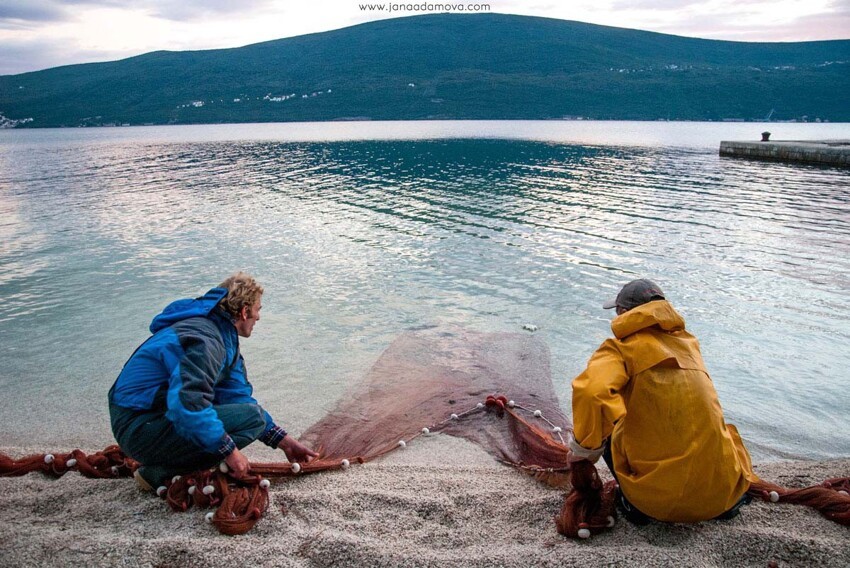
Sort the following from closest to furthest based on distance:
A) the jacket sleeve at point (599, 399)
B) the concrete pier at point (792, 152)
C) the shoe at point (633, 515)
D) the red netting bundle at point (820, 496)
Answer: the jacket sleeve at point (599, 399)
the shoe at point (633, 515)
the red netting bundle at point (820, 496)
the concrete pier at point (792, 152)

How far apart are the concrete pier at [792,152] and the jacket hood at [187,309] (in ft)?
141

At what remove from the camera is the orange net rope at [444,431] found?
4.10m

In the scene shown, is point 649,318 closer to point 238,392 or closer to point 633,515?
point 633,515

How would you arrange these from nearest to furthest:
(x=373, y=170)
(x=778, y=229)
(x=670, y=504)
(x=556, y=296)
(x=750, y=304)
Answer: (x=670, y=504)
(x=750, y=304)
(x=556, y=296)
(x=778, y=229)
(x=373, y=170)

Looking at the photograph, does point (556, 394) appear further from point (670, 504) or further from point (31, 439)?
point (31, 439)

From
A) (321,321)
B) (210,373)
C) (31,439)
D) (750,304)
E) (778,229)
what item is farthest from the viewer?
(778,229)

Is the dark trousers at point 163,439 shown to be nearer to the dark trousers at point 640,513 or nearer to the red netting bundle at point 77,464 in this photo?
the red netting bundle at point 77,464

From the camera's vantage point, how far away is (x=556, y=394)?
7449 mm

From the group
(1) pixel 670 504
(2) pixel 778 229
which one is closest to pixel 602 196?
(2) pixel 778 229

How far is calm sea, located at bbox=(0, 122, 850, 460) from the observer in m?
7.51

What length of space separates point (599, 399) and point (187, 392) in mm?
2609

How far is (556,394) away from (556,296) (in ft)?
14.7

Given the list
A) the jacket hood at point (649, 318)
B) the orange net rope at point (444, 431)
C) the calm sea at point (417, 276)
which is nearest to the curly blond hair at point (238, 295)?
the orange net rope at point (444, 431)

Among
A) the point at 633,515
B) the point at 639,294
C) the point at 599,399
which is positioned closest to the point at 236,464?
the point at 599,399
